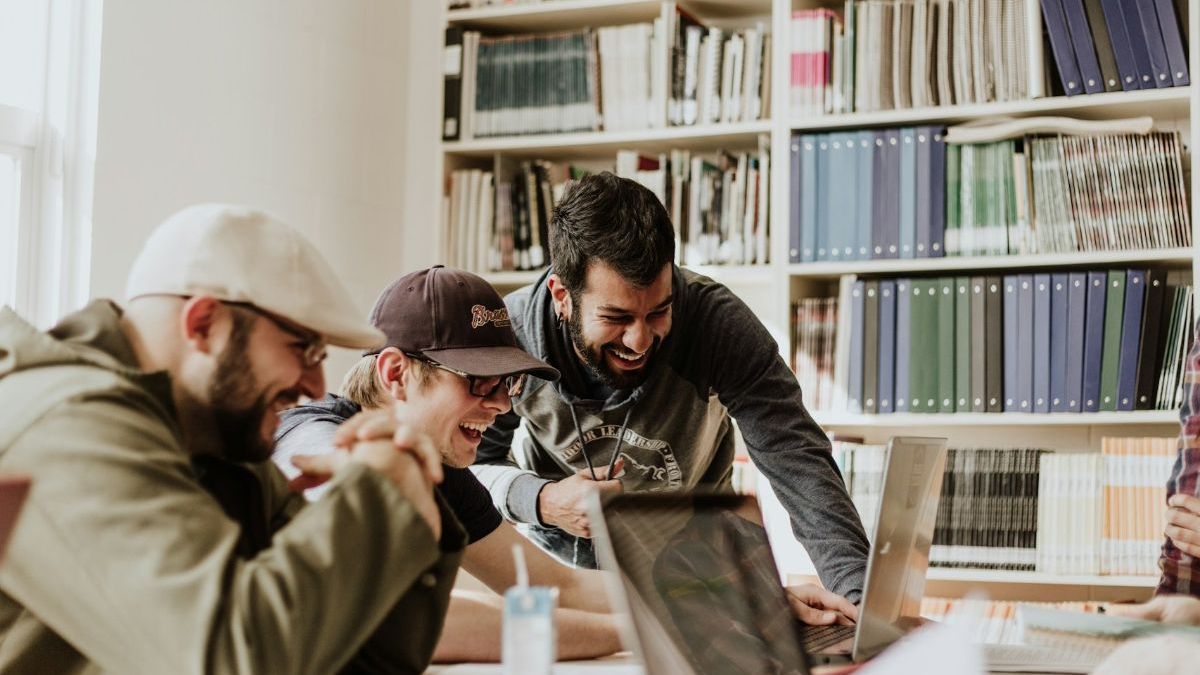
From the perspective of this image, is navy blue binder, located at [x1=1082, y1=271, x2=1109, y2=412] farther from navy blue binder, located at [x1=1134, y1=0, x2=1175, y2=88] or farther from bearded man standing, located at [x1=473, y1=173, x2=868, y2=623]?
bearded man standing, located at [x1=473, y1=173, x2=868, y2=623]

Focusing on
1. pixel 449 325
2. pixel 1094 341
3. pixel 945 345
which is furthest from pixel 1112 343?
pixel 449 325

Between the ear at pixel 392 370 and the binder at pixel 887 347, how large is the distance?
64.2 inches

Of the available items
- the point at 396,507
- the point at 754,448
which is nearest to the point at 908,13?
the point at 754,448

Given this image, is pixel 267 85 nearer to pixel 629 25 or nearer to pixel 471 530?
pixel 629 25

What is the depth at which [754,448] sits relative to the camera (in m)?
2.24

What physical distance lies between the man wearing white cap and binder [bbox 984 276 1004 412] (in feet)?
7.08

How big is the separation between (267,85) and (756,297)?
4.70 feet

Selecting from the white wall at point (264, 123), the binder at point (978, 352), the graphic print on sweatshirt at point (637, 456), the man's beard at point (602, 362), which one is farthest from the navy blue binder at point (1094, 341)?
the white wall at point (264, 123)

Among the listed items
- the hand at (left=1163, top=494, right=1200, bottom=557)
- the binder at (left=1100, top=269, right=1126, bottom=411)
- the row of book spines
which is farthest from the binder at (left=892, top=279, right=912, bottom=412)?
the hand at (left=1163, top=494, right=1200, bottom=557)

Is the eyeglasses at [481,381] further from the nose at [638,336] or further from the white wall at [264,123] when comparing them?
the white wall at [264,123]

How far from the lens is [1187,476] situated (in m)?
2.16

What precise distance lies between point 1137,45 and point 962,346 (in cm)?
84

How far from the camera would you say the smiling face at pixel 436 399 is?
1892 mm

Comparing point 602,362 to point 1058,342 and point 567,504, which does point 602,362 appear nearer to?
point 567,504
